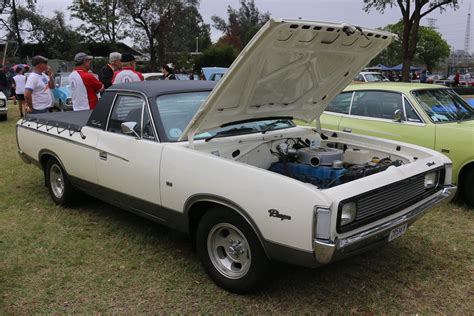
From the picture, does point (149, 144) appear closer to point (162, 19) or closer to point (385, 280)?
point (385, 280)

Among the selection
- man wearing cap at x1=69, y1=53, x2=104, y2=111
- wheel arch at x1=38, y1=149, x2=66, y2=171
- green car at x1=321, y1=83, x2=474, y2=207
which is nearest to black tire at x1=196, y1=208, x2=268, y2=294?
wheel arch at x1=38, y1=149, x2=66, y2=171

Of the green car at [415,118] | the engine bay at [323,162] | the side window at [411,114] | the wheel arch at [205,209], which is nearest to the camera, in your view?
the wheel arch at [205,209]

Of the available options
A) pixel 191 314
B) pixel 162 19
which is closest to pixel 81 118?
pixel 191 314

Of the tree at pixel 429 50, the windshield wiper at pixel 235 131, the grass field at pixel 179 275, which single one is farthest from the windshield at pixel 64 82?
the tree at pixel 429 50

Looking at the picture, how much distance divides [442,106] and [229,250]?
4.20 metres

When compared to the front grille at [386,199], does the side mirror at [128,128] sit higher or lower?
higher

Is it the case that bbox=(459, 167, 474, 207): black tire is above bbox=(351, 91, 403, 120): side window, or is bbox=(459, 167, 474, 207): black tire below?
below

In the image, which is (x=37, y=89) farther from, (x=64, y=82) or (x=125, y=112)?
(x=64, y=82)

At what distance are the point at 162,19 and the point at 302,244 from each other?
37.1 metres

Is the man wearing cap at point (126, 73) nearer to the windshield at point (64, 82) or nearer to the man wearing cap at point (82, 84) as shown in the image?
the man wearing cap at point (82, 84)

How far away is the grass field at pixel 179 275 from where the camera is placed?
11.2ft

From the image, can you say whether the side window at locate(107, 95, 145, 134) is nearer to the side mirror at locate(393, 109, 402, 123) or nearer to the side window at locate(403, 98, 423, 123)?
the side mirror at locate(393, 109, 402, 123)

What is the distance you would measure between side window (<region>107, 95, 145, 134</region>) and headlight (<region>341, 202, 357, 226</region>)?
2.15 meters

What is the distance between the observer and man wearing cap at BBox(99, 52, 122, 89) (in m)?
7.45
